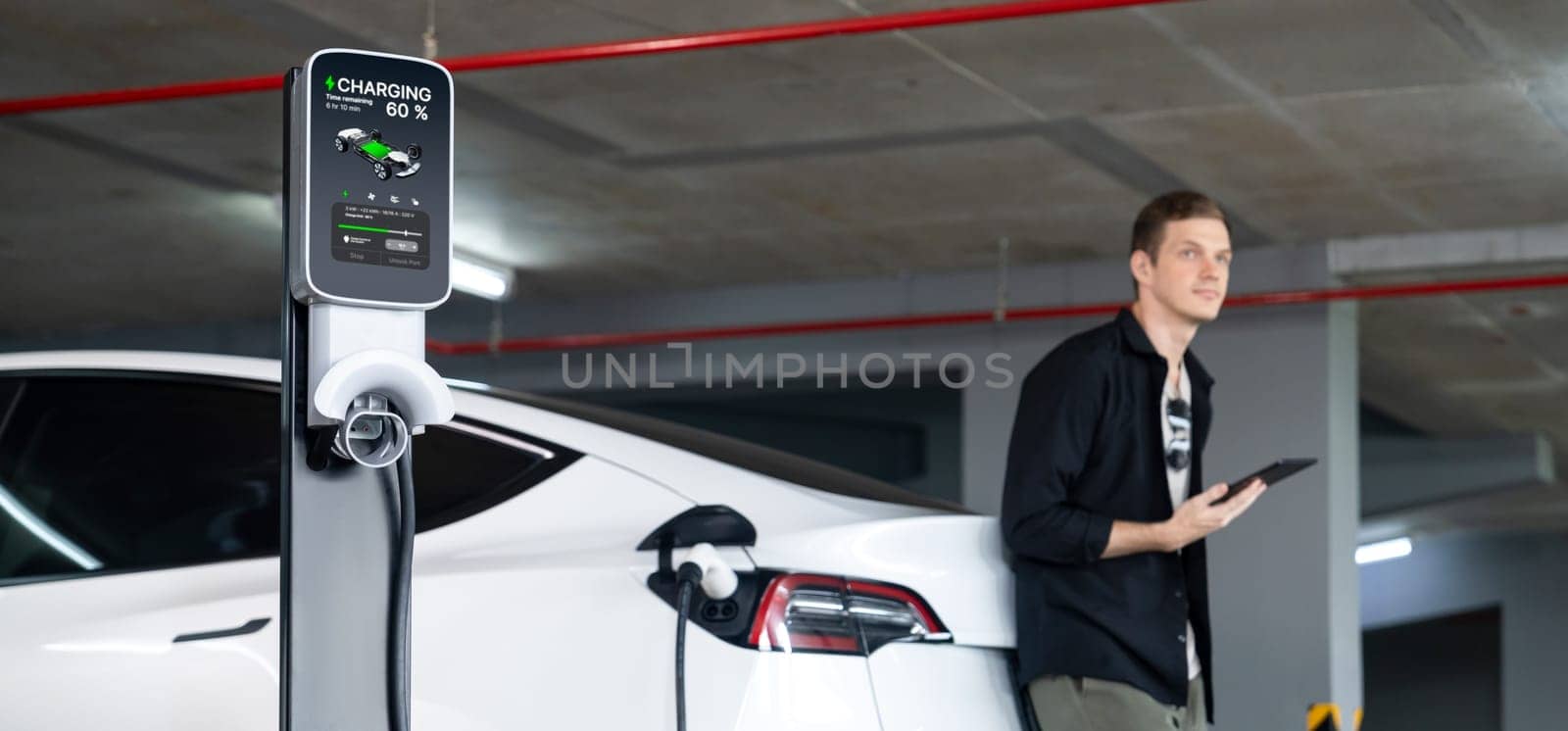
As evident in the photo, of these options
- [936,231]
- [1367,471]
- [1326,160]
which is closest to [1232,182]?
[1326,160]

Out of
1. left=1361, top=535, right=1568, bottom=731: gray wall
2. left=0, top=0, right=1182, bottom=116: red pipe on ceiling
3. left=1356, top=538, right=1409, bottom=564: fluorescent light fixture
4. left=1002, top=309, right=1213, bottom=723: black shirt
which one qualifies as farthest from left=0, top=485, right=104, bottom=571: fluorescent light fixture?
left=1361, top=535, right=1568, bottom=731: gray wall

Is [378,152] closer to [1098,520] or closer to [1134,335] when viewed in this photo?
[1098,520]

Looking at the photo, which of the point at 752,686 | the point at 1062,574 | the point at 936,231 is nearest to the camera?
the point at 752,686

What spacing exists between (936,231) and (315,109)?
7869 mm

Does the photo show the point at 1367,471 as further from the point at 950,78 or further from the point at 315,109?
the point at 315,109

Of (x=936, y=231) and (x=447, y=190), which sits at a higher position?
(x=936, y=231)

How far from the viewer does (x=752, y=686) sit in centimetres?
212

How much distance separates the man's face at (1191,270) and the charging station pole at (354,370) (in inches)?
53.4

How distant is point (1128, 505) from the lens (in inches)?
103

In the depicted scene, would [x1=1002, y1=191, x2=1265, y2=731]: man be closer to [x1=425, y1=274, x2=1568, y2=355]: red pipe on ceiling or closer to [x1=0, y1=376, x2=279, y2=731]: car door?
[x1=0, y1=376, x2=279, y2=731]: car door

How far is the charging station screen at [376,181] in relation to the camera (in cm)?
167

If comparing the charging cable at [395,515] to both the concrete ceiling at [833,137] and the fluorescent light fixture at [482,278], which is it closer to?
the concrete ceiling at [833,137]

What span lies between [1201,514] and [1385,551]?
2011 cm

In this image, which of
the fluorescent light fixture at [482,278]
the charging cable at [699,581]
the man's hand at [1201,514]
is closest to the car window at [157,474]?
the charging cable at [699,581]
